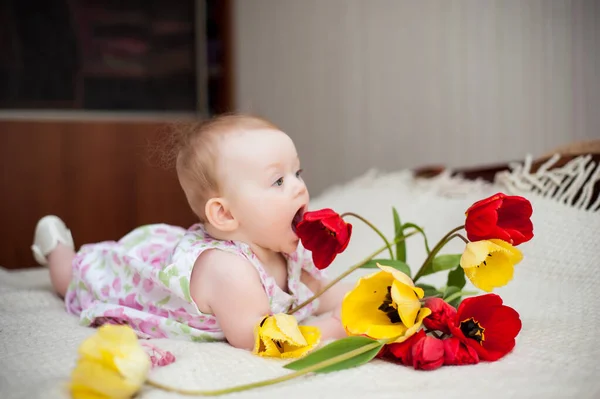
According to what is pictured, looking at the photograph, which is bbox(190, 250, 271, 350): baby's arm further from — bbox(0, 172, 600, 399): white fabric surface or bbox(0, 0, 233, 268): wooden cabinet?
bbox(0, 0, 233, 268): wooden cabinet

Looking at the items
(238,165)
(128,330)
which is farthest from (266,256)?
(128,330)

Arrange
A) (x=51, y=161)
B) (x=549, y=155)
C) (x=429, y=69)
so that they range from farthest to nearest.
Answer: (x=51, y=161), (x=429, y=69), (x=549, y=155)

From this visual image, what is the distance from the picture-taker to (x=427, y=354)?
2.20 ft

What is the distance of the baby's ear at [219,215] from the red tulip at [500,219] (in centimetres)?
Result: 37

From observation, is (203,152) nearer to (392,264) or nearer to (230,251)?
(230,251)

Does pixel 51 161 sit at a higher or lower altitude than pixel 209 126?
lower

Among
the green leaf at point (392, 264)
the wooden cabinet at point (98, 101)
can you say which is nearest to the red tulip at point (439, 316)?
the green leaf at point (392, 264)

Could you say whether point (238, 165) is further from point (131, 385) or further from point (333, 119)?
point (333, 119)

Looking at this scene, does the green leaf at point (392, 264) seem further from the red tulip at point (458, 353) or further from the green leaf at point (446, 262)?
the red tulip at point (458, 353)

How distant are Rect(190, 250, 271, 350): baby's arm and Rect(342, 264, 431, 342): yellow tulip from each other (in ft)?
0.56

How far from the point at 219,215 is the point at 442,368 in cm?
39

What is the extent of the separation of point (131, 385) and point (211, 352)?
0.73 ft

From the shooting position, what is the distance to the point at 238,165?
87cm

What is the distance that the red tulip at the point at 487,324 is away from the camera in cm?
70
